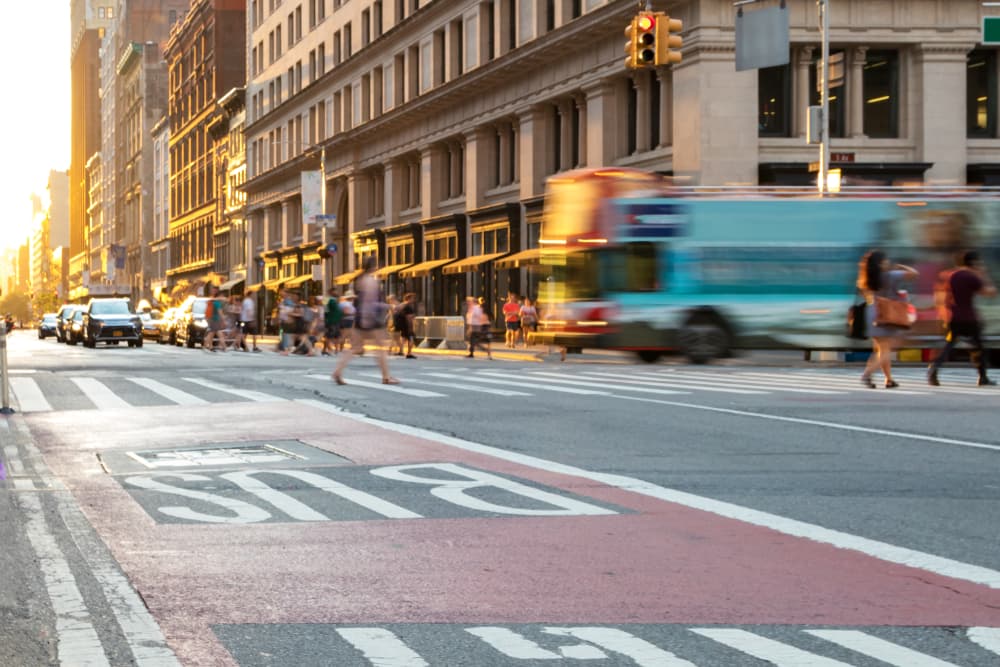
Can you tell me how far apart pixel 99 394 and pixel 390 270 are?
4026 cm

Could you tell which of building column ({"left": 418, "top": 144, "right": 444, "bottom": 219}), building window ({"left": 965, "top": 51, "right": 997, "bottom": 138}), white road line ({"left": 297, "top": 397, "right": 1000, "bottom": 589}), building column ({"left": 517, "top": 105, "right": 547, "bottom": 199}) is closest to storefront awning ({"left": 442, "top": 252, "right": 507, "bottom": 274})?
building column ({"left": 517, "top": 105, "right": 547, "bottom": 199})

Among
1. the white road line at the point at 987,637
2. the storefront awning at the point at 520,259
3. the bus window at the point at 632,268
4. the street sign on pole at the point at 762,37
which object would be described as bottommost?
the white road line at the point at 987,637

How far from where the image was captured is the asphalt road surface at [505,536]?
5605 mm

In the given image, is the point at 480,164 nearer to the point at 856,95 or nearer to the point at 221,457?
the point at 856,95

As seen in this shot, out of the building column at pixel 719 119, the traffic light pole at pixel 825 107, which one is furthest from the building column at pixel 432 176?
the traffic light pole at pixel 825 107

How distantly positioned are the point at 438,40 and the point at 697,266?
1237 inches

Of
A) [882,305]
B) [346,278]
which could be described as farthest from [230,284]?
[882,305]

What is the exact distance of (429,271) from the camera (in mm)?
56750

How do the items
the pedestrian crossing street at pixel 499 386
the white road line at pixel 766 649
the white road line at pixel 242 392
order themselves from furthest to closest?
the pedestrian crossing street at pixel 499 386, the white road line at pixel 242 392, the white road line at pixel 766 649

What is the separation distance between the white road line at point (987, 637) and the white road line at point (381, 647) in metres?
2.21

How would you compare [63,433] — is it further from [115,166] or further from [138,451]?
[115,166]

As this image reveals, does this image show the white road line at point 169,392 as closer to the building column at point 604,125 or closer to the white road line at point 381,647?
the white road line at point 381,647

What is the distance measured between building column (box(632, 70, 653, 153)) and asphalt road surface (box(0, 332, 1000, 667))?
24809mm

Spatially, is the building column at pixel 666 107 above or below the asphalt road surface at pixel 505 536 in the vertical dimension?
above
